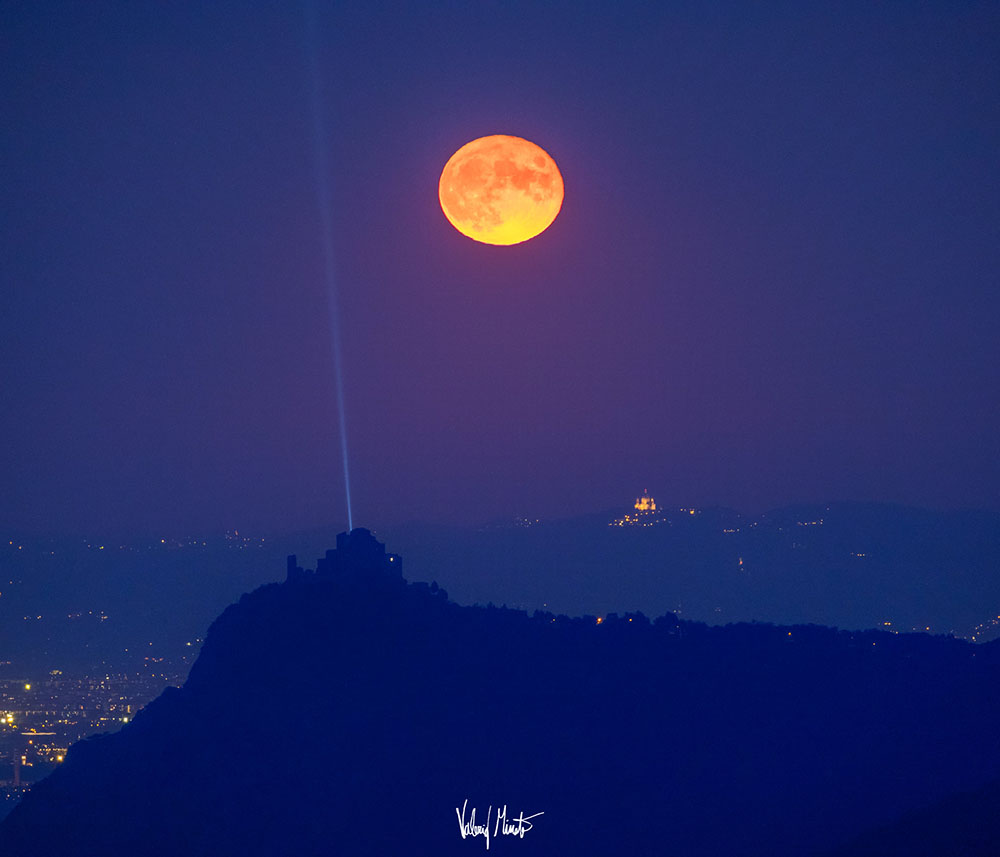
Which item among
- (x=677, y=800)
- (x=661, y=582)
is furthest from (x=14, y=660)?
(x=677, y=800)

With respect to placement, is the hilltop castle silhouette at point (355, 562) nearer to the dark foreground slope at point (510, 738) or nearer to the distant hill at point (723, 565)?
the dark foreground slope at point (510, 738)

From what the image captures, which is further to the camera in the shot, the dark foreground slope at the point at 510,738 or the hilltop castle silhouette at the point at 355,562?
the hilltop castle silhouette at the point at 355,562

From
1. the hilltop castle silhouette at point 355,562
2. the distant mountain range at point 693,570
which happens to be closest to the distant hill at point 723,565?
the distant mountain range at point 693,570
